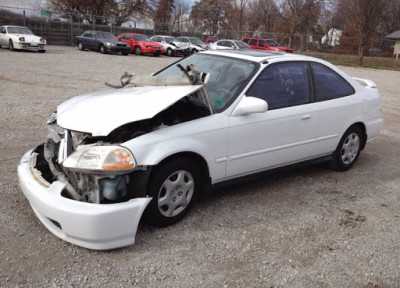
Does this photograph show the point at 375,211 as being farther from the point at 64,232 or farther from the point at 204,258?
the point at 64,232

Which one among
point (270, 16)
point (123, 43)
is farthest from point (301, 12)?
point (123, 43)

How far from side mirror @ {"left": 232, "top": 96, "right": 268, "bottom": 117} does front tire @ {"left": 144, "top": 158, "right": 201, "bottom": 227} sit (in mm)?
704

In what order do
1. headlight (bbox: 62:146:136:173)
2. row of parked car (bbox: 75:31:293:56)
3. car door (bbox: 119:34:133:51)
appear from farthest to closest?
car door (bbox: 119:34:133:51) → row of parked car (bbox: 75:31:293:56) → headlight (bbox: 62:146:136:173)

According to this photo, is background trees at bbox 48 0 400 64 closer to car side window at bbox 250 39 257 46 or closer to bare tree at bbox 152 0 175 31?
bare tree at bbox 152 0 175 31

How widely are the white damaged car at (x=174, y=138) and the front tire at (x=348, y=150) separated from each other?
0.06m

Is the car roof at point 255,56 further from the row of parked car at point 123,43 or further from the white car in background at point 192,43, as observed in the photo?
the white car in background at point 192,43

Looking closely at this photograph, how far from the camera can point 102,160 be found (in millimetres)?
3010

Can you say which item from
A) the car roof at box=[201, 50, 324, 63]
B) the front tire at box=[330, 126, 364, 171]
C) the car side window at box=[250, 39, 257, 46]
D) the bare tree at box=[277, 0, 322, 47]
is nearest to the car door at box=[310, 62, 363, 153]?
the front tire at box=[330, 126, 364, 171]

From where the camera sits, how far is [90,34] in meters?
26.1

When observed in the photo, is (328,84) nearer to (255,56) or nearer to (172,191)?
(255,56)

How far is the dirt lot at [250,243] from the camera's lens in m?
2.87

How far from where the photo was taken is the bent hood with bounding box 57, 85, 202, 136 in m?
3.18

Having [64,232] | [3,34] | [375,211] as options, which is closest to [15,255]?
[64,232]

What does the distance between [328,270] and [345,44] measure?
146 ft
